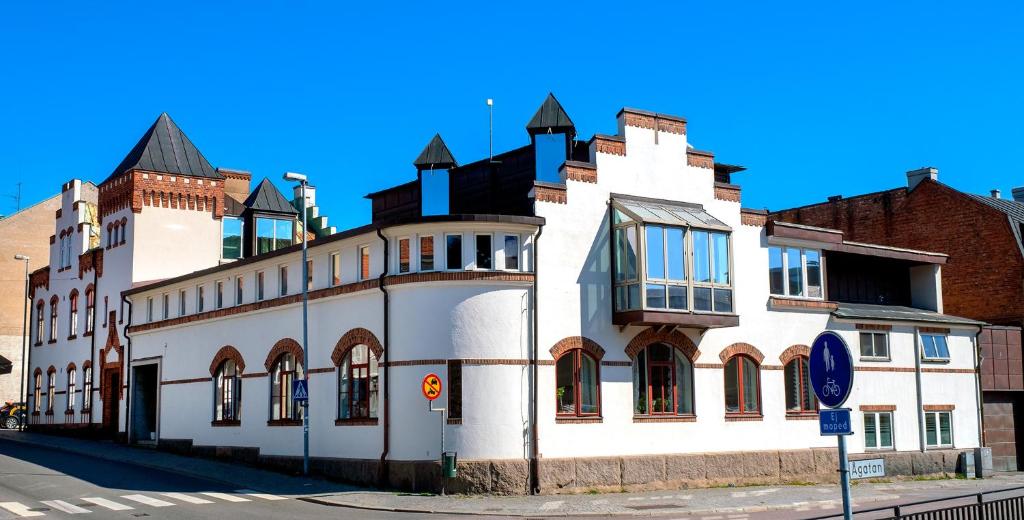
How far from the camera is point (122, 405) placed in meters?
38.8

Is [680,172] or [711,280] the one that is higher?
[680,172]

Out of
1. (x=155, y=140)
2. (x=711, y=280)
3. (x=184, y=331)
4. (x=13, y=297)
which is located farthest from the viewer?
(x=13, y=297)

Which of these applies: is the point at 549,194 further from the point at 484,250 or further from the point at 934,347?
the point at 934,347

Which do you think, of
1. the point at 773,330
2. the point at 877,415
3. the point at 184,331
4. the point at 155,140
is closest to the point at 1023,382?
the point at 877,415

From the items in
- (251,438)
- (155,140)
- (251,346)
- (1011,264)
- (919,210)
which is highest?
(155,140)

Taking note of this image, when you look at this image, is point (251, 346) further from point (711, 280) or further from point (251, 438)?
point (711, 280)

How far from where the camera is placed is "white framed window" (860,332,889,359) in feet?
101

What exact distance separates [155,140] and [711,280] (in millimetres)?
27391

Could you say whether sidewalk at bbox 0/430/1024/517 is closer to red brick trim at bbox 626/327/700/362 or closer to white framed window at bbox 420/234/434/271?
red brick trim at bbox 626/327/700/362

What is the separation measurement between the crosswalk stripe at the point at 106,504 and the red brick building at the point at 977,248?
26.4 metres

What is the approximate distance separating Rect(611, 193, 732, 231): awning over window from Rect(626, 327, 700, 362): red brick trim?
2848 mm

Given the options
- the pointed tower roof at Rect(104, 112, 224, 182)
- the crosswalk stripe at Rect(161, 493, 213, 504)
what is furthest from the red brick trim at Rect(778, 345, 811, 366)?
the pointed tower roof at Rect(104, 112, 224, 182)

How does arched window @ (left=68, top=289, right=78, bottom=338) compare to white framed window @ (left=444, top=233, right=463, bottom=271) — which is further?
arched window @ (left=68, top=289, right=78, bottom=338)

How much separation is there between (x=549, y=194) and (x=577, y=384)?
467cm
